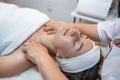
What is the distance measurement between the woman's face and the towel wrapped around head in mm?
252

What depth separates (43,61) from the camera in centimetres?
113

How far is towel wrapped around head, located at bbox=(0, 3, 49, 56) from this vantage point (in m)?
1.33

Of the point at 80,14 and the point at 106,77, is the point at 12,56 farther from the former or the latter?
the point at 80,14

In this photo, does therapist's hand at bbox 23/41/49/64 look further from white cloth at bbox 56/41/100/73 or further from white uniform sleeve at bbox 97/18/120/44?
white uniform sleeve at bbox 97/18/120/44

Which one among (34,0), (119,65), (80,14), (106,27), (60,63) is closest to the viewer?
(119,65)

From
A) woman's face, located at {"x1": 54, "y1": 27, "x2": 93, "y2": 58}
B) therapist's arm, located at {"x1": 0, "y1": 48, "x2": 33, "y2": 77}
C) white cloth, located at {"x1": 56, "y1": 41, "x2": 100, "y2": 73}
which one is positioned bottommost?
therapist's arm, located at {"x1": 0, "y1": 48, "x2": 33, "y2": 77}

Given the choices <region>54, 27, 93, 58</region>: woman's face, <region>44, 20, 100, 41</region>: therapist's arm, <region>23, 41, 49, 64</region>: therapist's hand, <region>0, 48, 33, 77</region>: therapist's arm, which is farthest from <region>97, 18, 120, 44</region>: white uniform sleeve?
<region>0, 48, 33, 77</region>: therapist's arm

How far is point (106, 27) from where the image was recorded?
1326 millimetres

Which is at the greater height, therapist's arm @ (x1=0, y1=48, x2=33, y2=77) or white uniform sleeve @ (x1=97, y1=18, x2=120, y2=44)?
white uniform sleeve @ (x1=97, y1=18, x2=120, y2=44)

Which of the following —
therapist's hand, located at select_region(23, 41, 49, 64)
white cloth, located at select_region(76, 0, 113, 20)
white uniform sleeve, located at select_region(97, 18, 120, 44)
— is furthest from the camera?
white cloth, located at select_region(76, 0, 113, 20)

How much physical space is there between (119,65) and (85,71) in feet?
0.63

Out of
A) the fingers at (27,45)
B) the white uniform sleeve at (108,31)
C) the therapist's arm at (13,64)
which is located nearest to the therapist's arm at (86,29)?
the white uniform sleeve at (108,31)

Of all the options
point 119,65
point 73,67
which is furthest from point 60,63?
point 119,65

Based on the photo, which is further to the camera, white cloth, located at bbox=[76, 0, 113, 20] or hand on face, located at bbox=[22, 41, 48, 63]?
white cloth, located at bbox=[76, 0, 113, 20]
